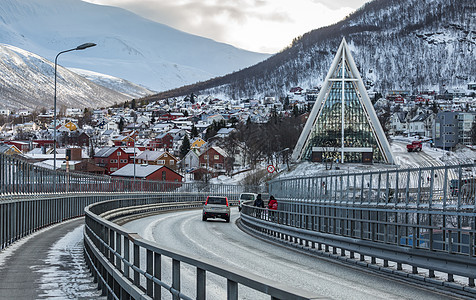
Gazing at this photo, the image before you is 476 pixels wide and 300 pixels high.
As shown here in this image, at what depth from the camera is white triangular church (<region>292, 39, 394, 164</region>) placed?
132 m

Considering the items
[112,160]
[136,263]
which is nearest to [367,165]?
[112,160]

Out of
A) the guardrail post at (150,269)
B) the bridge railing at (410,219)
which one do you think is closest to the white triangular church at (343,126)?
the bridge railing at (410,219)

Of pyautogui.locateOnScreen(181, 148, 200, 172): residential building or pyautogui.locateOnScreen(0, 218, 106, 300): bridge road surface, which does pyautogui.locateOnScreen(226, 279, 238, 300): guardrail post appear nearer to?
pyautogui.locateOnScreen(0, 218, 106, 300): bridge road surface

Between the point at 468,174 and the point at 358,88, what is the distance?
5000 inches

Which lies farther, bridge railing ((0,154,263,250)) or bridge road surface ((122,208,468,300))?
bridge railing ((0,154,263,250))

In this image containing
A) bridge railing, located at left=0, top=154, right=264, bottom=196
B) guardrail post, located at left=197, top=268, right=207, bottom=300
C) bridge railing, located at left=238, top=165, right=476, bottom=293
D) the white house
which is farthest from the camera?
the white house

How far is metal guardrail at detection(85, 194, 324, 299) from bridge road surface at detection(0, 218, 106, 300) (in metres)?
0.40

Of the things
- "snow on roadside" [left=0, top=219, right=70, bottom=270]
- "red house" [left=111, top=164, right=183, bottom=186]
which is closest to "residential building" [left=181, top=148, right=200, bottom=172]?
"red house" [left=111, top=164, right=183, bottom=186]

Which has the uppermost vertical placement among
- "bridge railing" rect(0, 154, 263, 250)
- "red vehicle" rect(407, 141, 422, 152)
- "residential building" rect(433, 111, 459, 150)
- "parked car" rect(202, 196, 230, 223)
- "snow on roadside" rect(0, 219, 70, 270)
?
"residential building" rect(433, 111, 459, 150)

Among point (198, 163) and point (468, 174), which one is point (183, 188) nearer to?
point (468, 174)

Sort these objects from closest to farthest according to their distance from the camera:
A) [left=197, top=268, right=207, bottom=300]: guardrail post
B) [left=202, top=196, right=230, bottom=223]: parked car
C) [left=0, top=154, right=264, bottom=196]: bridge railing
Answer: [left=197, top=268, right=207, bottom=300]: guardrail post, [left=0, top=154, right=264, bottom=196]: bridge railing, [left=202, top=196, right=230, bottom=223]: parked car

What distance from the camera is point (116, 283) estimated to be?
10039 mm

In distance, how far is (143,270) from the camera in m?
8.16

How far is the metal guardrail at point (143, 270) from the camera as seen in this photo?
470 cm
